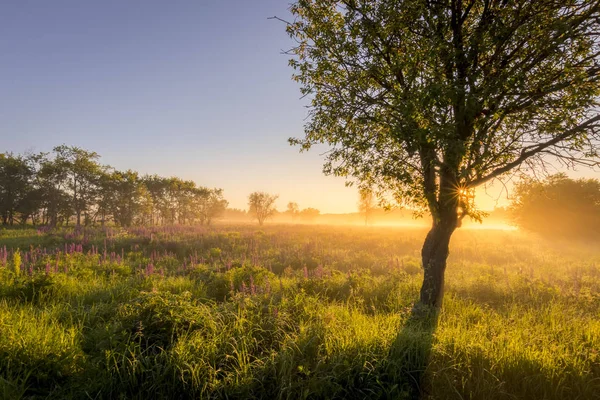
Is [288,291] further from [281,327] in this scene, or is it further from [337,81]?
[337,81]

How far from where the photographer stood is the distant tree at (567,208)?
32719 millimetres

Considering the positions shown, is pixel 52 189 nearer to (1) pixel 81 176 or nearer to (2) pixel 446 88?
(1) pixel 81 176

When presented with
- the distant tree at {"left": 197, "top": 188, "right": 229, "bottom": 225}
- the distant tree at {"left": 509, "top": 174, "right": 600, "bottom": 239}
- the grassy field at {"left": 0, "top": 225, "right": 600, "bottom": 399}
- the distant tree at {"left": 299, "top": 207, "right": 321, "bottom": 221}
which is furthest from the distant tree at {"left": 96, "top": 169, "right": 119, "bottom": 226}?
A: the distant tree at {"left": 299, "top": 207, "right": 321, "bottom": 221}

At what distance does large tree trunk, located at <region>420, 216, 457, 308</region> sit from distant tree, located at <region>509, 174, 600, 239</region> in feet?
103

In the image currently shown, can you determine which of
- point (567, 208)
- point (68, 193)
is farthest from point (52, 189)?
point (567, 208)

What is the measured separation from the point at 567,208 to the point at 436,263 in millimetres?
40840

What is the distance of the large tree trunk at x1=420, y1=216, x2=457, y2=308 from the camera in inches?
293

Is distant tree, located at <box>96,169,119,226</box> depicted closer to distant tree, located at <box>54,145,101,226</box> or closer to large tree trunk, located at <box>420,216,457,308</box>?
distant tree, located at <box>54,145,101,226</box>

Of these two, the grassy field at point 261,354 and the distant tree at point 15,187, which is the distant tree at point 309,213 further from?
the grassy field at point 261,354

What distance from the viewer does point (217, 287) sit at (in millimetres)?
8195

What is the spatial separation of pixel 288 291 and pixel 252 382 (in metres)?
4.39

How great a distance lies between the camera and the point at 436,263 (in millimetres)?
7699

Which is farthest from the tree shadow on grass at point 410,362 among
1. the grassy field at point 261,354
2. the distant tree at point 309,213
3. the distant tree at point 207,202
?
the distant tree at point 309,213

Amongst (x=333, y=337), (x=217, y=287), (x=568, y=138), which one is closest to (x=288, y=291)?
(x=217, y=287)
